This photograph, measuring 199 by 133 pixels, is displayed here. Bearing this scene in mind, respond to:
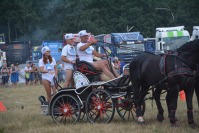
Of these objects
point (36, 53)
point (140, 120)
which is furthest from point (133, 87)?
point (36, 53)

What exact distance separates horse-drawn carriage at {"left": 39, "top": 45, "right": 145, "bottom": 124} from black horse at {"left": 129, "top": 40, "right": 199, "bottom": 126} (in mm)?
334

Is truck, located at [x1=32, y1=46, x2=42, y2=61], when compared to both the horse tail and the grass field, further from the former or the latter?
the horse tail

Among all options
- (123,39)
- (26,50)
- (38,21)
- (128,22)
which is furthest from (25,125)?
(128,22)

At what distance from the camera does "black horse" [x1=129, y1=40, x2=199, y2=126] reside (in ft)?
28.7

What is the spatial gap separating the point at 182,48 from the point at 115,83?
176 cm

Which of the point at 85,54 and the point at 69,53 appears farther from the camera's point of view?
the point at 69,53

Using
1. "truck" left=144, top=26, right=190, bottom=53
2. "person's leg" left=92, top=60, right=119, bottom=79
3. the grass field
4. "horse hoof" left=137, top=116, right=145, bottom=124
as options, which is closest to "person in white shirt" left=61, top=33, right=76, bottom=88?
"person's leg" left=92, top=60, right=119, bottom=79

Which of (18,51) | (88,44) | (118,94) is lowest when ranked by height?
(118,94)

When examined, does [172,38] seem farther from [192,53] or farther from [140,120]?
[192,53]

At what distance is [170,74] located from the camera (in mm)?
8836

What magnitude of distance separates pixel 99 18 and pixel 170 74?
42730mm

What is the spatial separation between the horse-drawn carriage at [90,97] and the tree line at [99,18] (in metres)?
33.6

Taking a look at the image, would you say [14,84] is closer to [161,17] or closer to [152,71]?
[152,71]

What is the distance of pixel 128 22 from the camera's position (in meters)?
52.3
